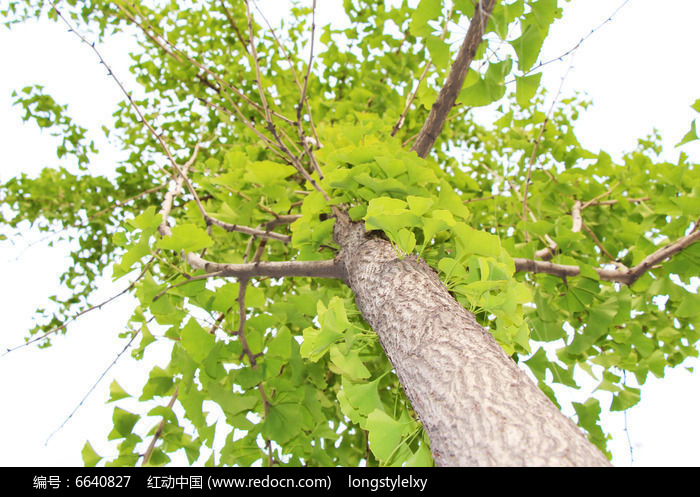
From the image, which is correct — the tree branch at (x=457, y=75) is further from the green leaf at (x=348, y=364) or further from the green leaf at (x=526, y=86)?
the green leaf at (x=348, y=364)

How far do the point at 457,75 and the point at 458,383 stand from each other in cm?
78

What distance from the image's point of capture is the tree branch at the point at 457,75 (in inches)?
33.3

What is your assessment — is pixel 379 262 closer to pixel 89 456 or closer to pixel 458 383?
pixel 458 383

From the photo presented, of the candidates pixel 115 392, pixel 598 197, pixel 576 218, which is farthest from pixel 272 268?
pixel 598 197

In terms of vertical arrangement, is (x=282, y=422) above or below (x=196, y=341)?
below

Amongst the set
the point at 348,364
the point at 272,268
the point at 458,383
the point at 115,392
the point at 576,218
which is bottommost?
the point at 458,383

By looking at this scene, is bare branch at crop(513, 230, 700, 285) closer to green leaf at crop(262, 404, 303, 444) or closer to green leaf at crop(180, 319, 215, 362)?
green leaf at crop(262, 404, 303, 444)

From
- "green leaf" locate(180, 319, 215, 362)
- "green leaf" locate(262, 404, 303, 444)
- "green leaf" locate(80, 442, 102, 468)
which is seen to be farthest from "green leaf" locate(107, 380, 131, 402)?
"green leaf" locate(262, 404, 303, 444)

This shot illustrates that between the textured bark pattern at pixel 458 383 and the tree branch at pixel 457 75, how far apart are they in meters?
0.48

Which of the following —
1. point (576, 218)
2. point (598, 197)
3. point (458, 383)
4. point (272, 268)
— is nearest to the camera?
point (458, 383)

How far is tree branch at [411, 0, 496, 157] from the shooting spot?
85 cm

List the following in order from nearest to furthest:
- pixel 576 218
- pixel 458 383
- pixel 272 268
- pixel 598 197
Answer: pixel 458 383
pixel 272 268
pixel 576 218
pixel 598 197

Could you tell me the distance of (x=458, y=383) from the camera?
590 millimetres
